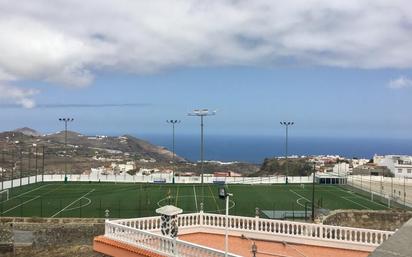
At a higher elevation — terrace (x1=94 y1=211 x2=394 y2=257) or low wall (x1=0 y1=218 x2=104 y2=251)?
terrace (x1=94 y1=211 x2=394 y2=257)

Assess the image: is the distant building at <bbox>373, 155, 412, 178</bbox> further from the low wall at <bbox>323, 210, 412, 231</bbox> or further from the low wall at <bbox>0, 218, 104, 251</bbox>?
the low wall at <bbox>0, 218, 104, 251</bbox>

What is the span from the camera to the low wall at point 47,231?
34.5m

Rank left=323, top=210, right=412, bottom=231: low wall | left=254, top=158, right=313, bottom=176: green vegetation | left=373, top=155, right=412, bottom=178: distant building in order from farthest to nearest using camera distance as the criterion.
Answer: left=254, top=158, right=313, bottom=176: green vegetation → left=373, top=155, right=412, bottom=178: distant building → left=323, top=210, right=412, bottom=231: low wall

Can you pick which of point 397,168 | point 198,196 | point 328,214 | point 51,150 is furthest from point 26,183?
point 51,150

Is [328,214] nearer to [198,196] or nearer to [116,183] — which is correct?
[198,196]

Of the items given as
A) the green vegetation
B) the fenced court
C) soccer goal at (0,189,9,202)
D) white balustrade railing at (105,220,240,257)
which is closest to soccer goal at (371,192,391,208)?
the fenced court

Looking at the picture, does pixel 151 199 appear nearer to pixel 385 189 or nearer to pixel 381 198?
pixel 381 198

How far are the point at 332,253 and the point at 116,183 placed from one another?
147ft

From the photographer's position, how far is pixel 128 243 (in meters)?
17.7

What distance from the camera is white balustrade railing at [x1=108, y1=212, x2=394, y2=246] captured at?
18.8 m

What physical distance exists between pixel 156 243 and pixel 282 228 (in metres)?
6.03

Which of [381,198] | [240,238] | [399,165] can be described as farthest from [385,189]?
[240,238]

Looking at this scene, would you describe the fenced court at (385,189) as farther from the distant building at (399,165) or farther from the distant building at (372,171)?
the distant building at (399,165)

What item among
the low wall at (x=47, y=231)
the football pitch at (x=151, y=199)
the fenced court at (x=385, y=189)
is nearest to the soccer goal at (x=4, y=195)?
the football pitch at (x=151, y=199)
